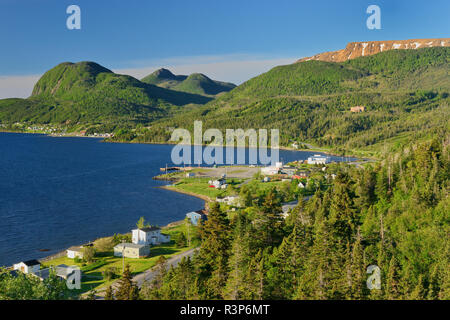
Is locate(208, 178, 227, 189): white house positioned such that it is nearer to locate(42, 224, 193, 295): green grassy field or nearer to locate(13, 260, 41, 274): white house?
locate(42, 224, 193, 295): green grassy field

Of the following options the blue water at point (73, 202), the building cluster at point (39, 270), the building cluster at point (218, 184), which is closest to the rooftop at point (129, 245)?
the building cluster at point (39, 270)

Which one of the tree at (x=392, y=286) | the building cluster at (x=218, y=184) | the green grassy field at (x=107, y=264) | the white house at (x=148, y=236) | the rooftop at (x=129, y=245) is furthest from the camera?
the building cluster at (x=218, y=184)

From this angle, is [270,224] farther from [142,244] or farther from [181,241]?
[142,244]

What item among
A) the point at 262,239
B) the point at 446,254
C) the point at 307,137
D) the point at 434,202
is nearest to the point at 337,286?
the point at 446,254

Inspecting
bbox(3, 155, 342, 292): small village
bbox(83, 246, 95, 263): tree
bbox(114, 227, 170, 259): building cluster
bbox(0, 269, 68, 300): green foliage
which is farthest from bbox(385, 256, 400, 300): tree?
bbox(83, 246, 95, 263): tree

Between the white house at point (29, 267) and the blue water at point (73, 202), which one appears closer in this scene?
the white house at point (29, 267)

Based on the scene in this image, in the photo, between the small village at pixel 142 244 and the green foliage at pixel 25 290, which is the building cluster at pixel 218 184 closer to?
the small village at pixel 142 244
